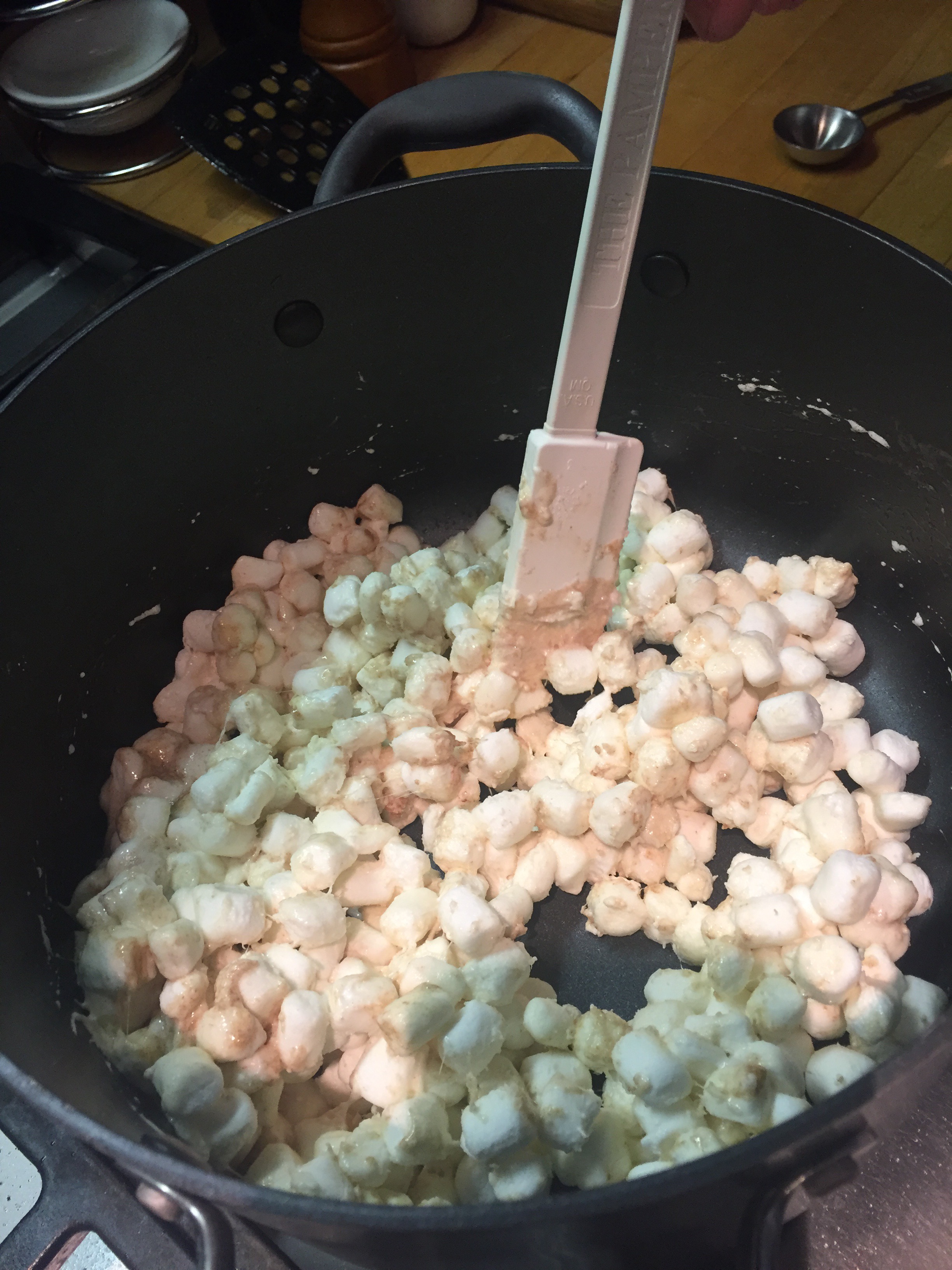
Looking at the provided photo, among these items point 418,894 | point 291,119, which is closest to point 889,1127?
point 418,894

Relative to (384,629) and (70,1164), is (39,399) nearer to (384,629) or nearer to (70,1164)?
(384,629)

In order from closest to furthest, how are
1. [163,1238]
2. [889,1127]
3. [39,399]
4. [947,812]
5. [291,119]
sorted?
[889,1127] → [163,1238] → [39,399] → [947,812] → [291,119]

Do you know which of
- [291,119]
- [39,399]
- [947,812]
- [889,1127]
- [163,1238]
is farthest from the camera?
[291,119]

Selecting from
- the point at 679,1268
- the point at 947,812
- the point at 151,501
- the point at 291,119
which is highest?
the point at 291,119

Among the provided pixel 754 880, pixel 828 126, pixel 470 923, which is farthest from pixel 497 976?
pixel 828 126

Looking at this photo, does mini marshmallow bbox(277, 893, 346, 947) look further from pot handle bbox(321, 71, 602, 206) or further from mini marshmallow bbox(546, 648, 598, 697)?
pot handle bbox(321, 71, 602, 206)

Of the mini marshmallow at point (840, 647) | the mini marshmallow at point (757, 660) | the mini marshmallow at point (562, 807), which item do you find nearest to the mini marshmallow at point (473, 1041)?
the mini marshmallow at point (562, 807)

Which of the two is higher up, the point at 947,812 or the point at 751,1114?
the point at 751,1114

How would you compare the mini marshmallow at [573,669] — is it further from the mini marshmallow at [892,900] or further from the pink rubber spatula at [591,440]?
the mini marshmallow at [892,900]
